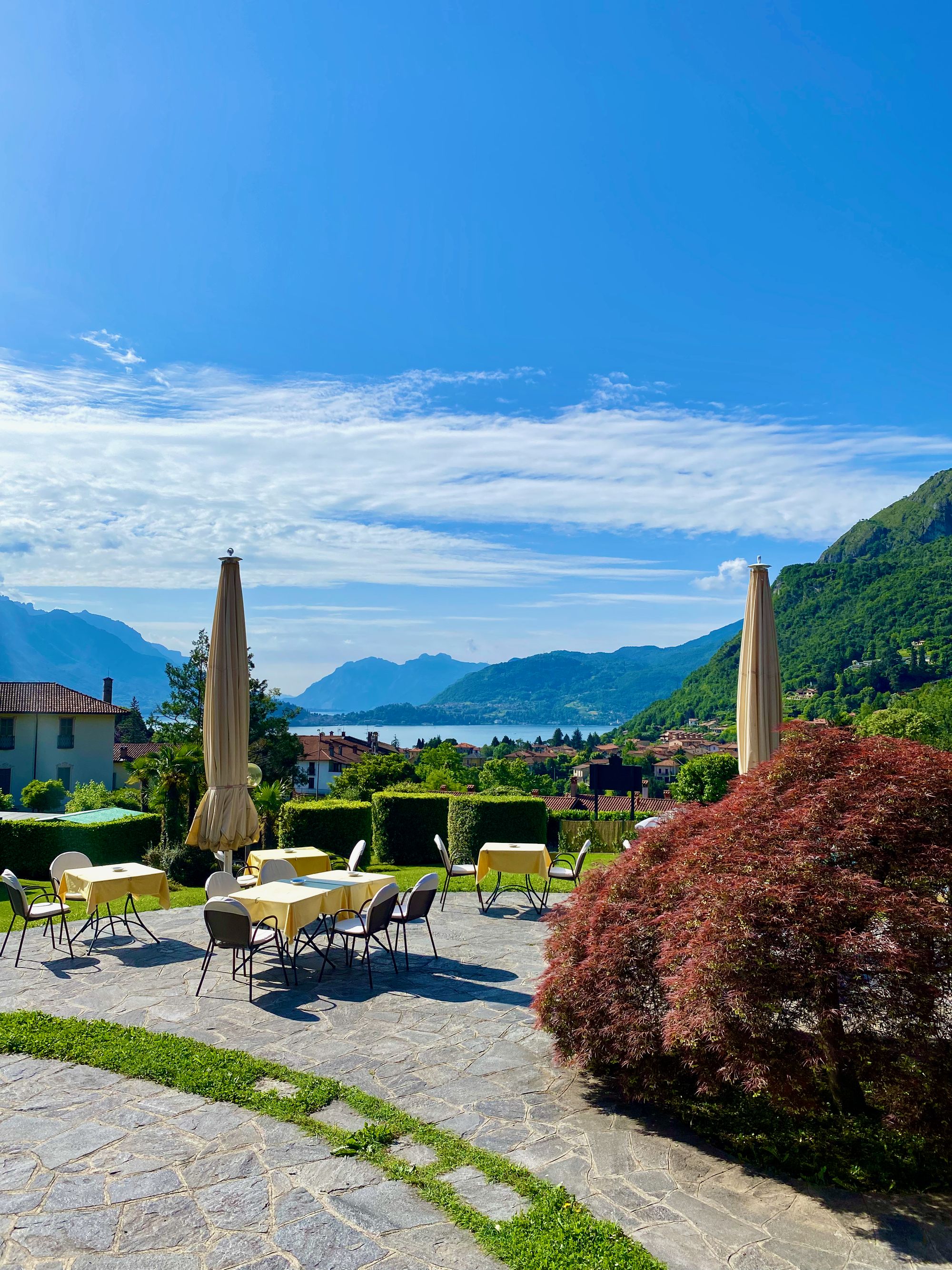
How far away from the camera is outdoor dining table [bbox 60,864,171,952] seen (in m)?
8.65

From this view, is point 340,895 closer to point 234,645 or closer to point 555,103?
point 234,645

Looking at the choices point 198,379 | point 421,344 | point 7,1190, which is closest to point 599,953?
point 7,1190

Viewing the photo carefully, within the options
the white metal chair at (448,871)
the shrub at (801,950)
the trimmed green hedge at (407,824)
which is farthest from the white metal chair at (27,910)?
the trimmed green hedge at (407,824)

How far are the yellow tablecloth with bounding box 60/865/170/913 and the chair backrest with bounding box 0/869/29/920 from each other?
64 cm

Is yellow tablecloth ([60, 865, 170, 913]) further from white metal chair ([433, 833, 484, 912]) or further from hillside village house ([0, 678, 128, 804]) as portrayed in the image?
hillside village house ([0, 678, 128, 804])

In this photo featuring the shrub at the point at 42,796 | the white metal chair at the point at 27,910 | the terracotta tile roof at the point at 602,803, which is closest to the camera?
the white metal chair at the point at 27,910

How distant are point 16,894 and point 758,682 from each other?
8592mm

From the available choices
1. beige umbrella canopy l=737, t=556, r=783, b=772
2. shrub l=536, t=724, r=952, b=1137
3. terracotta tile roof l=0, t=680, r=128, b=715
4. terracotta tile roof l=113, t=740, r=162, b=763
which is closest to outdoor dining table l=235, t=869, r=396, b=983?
shrub l=536, t=724, r=952, b=1137

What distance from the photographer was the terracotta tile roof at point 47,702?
148 ft

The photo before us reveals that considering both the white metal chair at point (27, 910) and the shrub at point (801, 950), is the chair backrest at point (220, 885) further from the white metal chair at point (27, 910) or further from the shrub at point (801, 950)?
the shrub at point (801, 950)

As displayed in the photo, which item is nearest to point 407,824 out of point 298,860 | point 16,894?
point 298,860

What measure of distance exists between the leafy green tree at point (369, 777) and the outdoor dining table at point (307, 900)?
37.1 ft

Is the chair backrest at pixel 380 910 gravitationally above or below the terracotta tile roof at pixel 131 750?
above

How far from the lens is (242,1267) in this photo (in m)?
3.29
